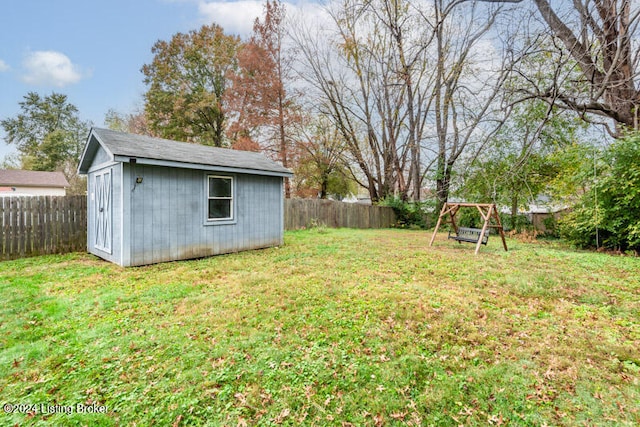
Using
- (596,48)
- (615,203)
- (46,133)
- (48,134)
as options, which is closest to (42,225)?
(596,48)

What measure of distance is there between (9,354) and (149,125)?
2018 centimetres

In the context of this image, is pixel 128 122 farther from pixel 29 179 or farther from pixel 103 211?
pixel 103 211

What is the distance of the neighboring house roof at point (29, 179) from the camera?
742 inches

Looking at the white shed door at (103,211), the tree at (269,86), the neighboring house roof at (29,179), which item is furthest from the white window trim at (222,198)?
the neighboring house roof at (29,179)

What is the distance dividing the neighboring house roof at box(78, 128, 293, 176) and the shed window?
1.29 ft

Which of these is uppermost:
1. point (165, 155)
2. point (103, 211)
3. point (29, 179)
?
point (29, 179)

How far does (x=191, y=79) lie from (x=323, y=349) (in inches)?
840

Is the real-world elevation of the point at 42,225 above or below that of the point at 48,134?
below

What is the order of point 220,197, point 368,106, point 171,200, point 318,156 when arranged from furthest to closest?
1. point 318,156
2. point 368,106
3. point 220,197
4. point 171,200

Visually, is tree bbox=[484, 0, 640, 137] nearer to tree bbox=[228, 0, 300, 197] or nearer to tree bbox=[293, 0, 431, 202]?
tree bbox=[293, 0, 431, 202]

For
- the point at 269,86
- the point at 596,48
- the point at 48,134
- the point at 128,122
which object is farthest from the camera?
the point at 48,134

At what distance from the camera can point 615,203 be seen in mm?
7289

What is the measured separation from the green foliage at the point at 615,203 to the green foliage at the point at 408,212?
23.5 ft

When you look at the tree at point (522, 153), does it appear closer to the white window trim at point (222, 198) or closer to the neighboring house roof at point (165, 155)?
A: the neighboring house roof at point (165, 155)
